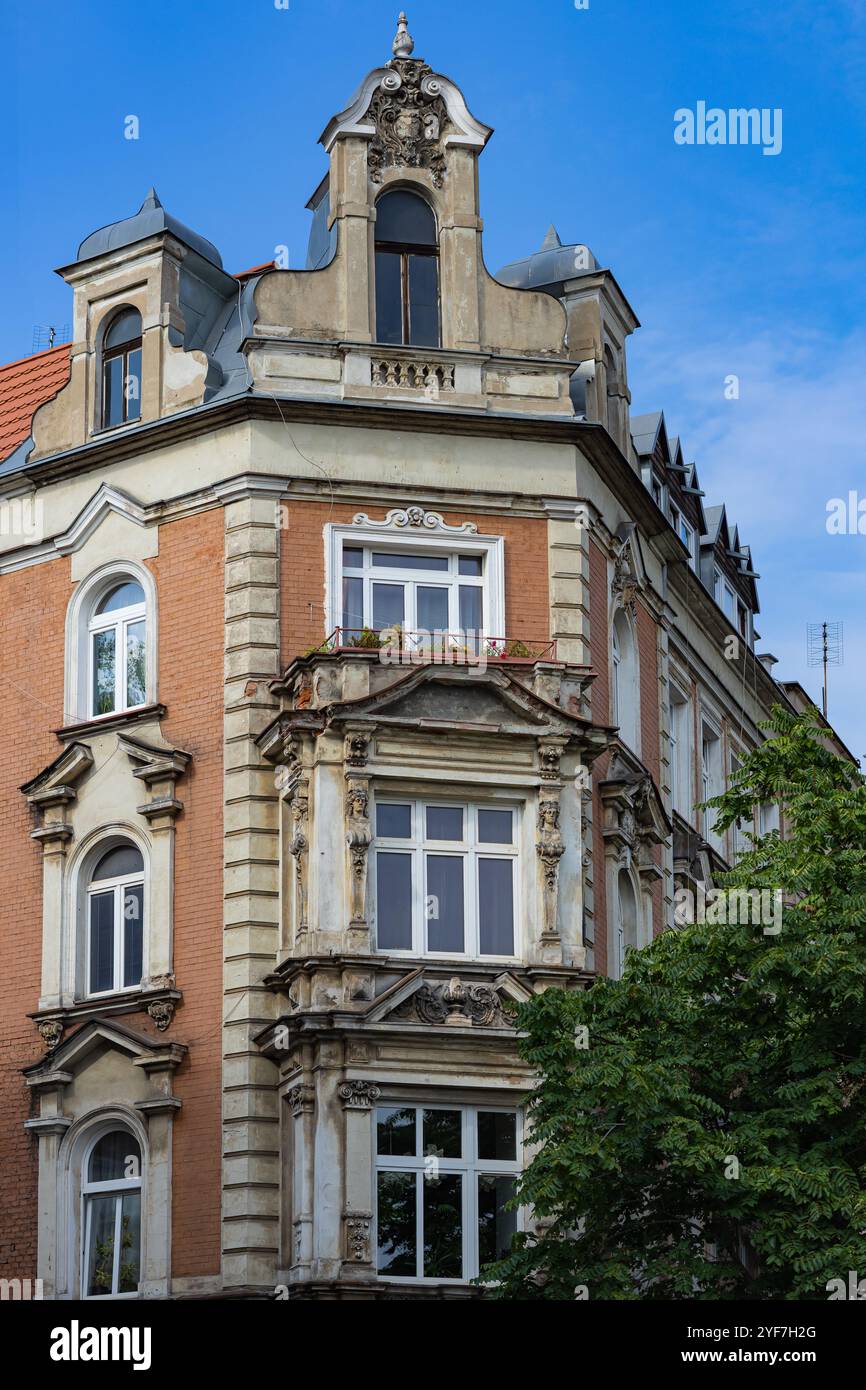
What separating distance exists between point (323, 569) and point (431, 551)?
5.04ft

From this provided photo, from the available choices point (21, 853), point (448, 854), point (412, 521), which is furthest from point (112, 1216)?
point (412, 521)

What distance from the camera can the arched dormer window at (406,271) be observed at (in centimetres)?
3625

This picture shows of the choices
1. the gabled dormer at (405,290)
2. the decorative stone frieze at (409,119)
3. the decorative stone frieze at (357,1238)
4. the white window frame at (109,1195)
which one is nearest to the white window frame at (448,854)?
the decorative stone frieze at (357,1238)

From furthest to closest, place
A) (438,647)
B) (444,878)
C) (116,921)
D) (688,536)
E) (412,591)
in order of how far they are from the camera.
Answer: (688,536), (412,591), (116,921), (438,647), (444,878)

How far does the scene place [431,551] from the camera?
116 ft

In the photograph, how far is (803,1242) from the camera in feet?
87.9

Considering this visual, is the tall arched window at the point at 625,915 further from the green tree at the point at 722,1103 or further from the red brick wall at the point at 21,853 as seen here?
the red brick wall at the point at 21,853

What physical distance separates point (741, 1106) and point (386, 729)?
7201mm

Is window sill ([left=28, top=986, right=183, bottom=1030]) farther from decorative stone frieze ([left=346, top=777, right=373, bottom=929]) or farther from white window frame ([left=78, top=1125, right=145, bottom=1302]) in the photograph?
decorative stone frieze ([left=346, top=777, right=373, bottom=929])

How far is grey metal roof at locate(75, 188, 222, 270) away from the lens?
37.3 meters

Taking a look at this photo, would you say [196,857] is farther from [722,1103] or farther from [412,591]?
[722,1103]

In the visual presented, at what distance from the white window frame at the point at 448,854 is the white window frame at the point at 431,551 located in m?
2.93

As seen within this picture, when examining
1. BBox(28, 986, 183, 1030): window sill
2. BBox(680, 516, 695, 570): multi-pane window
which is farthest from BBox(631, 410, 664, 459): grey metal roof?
BBox(28, 986, 183, 1030): window sill

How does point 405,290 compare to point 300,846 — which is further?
point 405,290
